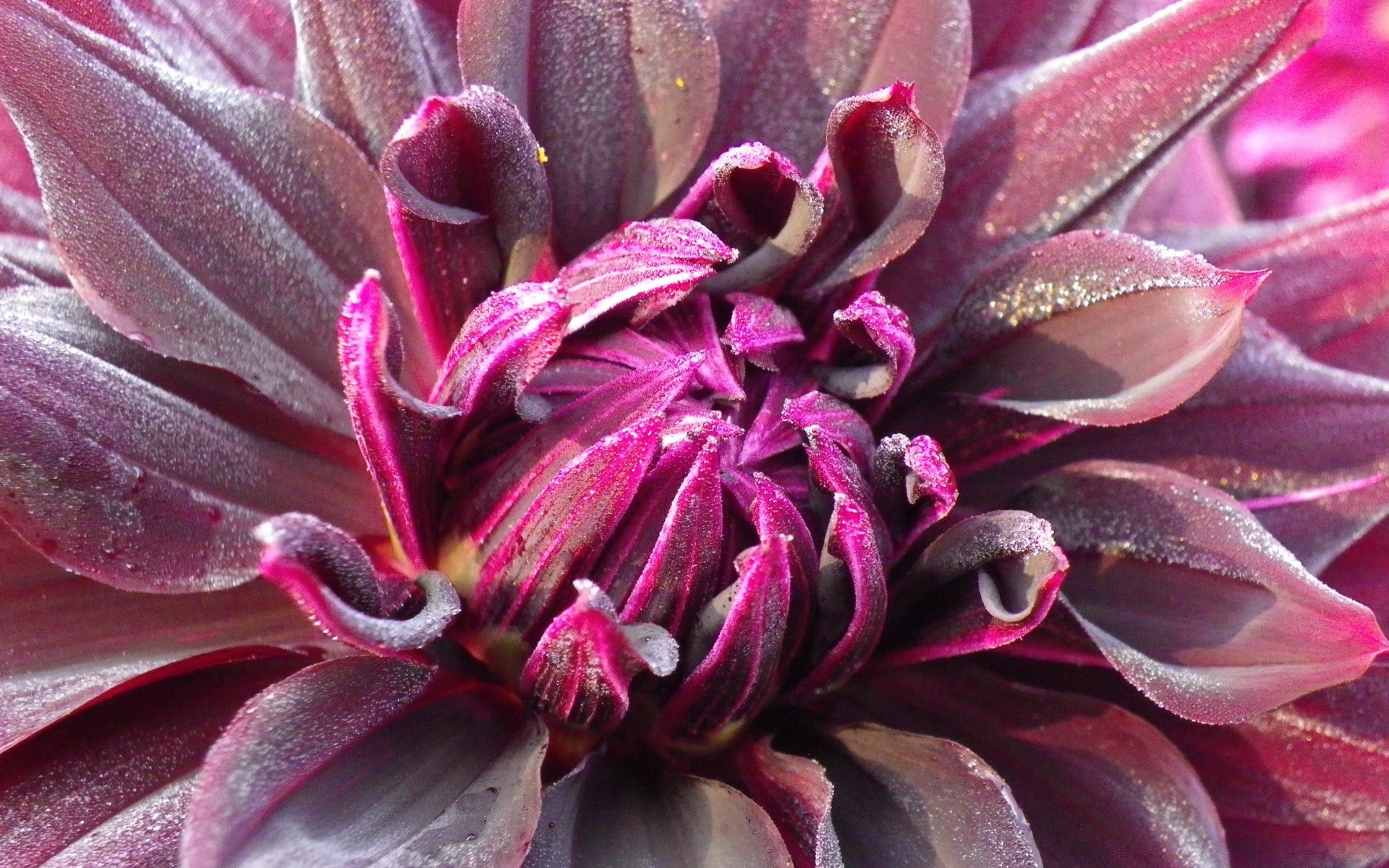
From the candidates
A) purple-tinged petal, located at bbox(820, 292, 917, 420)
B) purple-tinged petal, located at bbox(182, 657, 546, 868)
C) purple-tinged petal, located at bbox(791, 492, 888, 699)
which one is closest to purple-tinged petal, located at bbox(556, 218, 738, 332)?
purple-tinged petal, located at bbox(820, 292, 917, 420)

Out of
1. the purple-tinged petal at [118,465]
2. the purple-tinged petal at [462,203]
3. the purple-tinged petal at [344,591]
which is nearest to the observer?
the purple-tinged petal at [344,591]

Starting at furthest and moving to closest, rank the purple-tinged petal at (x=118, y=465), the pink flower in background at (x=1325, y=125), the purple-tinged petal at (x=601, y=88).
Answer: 1. the pink flower in background at (x=1325, y=125)
2. the purple-tinged petal at (x=601, y=88)
3. the purple-tinged petal at (x=118, y=465)

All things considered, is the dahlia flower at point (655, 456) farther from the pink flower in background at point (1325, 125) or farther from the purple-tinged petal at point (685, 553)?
the pink flower in background at point (1325, 125)

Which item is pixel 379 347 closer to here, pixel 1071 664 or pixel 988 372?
pixel 988 372

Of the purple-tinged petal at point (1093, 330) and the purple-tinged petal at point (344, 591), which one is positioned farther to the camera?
the purple-tinged petal at point (1093, 330)

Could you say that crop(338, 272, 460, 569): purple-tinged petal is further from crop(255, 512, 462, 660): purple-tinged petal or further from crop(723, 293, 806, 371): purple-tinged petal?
crop(723, 293, 806, 371): purple-tinged petal

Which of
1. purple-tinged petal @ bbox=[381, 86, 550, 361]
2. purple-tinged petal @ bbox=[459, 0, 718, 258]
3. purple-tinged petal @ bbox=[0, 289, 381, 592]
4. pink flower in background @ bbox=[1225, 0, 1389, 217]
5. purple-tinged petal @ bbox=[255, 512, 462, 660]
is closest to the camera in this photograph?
purple-tinged petal @ bbox=[255, 512, 462, 660]

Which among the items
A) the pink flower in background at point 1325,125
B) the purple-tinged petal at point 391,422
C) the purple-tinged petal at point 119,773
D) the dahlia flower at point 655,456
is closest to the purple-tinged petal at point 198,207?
the dahlia flower at point 655,456
